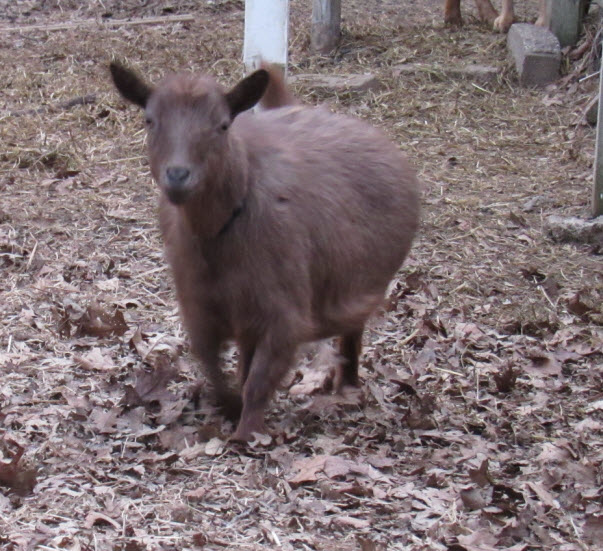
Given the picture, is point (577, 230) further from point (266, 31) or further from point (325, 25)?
point (325, 25)

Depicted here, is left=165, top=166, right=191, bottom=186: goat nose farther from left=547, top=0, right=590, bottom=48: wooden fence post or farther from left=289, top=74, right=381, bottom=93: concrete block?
left=547, top=0, right=590, bottom=48: wooden fence post

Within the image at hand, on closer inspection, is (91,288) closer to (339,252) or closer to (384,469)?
(339,252)

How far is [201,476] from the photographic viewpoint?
4539 mm

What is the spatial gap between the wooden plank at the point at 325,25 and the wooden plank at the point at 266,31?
4.26 m

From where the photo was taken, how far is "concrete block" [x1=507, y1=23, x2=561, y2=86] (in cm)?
1077

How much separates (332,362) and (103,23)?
7878 millimetres

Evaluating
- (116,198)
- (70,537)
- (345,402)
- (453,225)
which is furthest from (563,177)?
(70,537)

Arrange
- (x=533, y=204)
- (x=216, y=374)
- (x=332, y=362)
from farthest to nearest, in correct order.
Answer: (x=533, y=204) < (x=332, y=362) < (x=216, y=374)

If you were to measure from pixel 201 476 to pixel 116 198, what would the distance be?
3.95 m

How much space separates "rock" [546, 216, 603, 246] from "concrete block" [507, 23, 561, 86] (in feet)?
11.3

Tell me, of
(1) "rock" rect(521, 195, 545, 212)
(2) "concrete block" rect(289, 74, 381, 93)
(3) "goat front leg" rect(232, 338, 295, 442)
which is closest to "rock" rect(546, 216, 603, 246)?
(1) "rock" rect(521, 195, 545, 212)

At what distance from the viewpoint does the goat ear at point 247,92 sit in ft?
15.1

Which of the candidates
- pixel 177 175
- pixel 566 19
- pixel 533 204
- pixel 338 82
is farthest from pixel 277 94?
pixel 566 19

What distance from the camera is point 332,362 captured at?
5.88 metres
